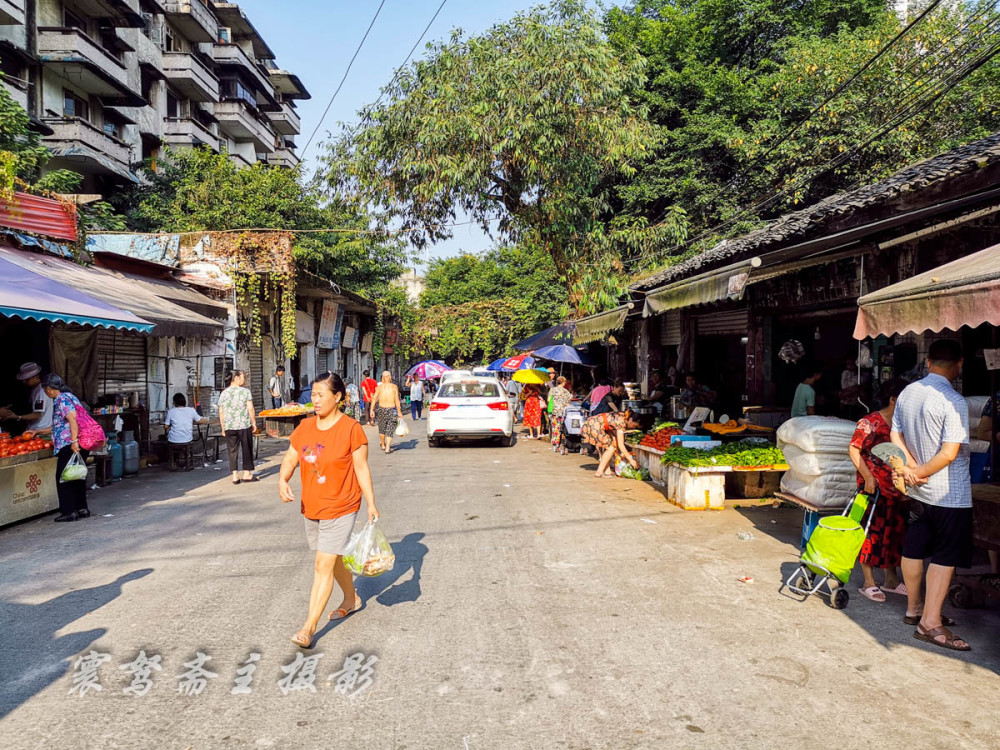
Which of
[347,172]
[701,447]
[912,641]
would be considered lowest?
[912,641]

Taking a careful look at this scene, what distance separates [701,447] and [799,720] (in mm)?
6341

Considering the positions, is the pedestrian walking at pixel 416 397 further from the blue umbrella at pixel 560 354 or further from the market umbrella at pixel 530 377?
the blue umbrella at pixel 560 354

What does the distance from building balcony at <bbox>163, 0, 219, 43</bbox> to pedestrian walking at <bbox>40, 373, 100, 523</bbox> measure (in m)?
33.1

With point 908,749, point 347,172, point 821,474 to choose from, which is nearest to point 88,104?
point 347,172

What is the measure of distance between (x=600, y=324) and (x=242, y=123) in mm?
33736

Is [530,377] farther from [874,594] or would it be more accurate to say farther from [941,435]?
[941,435]

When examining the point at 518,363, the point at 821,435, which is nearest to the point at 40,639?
the point at 821,435

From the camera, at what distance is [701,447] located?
962cm

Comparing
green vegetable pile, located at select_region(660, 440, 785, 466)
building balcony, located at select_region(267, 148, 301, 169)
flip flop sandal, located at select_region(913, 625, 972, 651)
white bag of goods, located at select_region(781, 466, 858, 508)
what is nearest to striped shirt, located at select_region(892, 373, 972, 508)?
flip flop sandal, located at select_region(913, 625, 972, 651)

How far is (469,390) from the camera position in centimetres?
1595

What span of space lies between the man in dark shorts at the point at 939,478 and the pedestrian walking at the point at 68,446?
8.75m

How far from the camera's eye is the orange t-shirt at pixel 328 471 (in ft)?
15.0

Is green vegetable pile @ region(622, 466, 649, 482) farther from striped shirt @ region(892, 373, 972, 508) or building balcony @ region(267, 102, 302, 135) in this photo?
building balcony @ region(267, 102, 302, 135)

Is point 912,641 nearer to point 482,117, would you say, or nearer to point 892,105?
point 482,117
